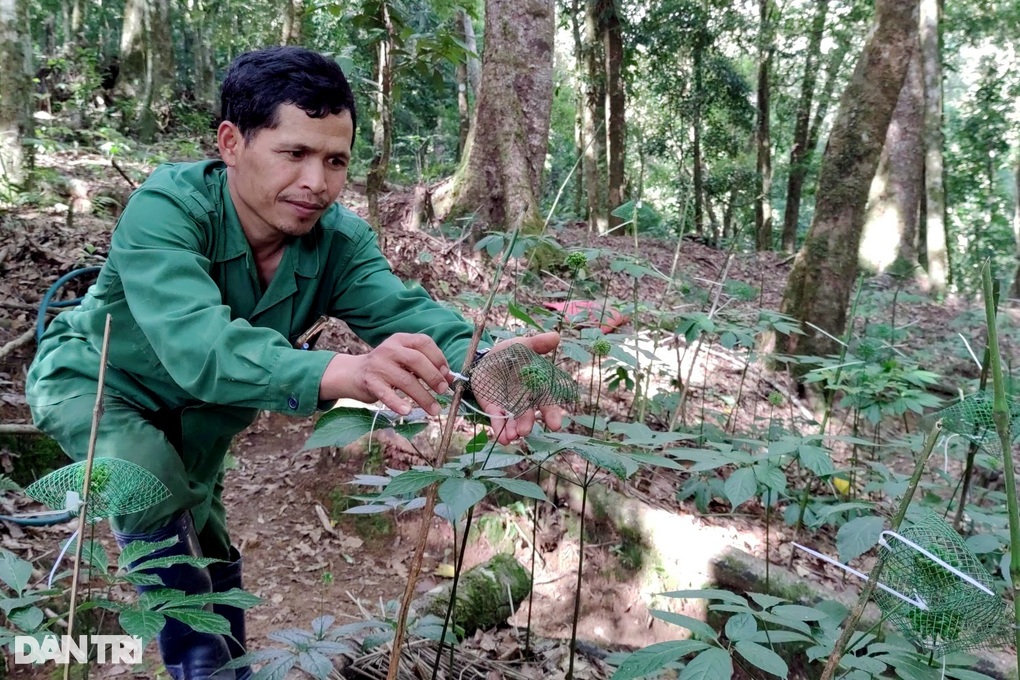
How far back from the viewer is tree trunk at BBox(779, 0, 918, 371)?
4820 mm

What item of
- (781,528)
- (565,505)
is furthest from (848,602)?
(565,505)

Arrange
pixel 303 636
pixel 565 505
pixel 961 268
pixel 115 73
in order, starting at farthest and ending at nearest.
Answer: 1. pixel 961 268
2. pixel 115 73
3. pixel 565 505
4. pixel 303 636

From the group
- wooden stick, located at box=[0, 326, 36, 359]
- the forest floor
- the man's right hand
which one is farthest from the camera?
wooden stick, located at box=[0, 326, 36, 359]

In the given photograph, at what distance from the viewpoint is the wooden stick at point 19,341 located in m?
3.41

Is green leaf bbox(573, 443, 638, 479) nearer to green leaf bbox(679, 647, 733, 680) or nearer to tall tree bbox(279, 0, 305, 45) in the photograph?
green leaf bbox(679, 647, 733, 680)

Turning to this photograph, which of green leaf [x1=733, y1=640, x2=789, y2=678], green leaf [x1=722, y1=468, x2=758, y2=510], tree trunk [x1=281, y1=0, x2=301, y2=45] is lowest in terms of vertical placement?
green leaf [x1=733, y1=640, x2=789, y2=678]

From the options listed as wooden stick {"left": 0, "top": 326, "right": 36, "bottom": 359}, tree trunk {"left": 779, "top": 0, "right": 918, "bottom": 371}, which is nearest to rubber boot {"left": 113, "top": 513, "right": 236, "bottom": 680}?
wooden stick {"left": 0, "top": 326, "right": 36, "bottom": 359}

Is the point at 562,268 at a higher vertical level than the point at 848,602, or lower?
higher

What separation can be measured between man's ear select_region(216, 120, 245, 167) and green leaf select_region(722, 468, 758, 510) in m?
1.60

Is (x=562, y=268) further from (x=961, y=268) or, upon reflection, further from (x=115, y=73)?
(x=961, y=268)

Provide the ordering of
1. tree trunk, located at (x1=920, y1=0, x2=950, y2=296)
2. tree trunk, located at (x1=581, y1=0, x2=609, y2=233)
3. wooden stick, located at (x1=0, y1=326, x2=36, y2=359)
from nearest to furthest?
1. wooden stick, located at (x1=0, y1=326, x2=36, y2=359)
2. tree trunk, located at (x1=920, y1=0, x2=950, y2=296)
3. tree trunk, located at (x1=581, y1=0, x2=609, y2=233)

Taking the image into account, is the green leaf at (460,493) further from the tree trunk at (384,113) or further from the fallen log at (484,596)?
the tree trunk at (384,113)

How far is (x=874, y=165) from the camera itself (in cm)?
484

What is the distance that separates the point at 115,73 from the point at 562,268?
12.8 meters
